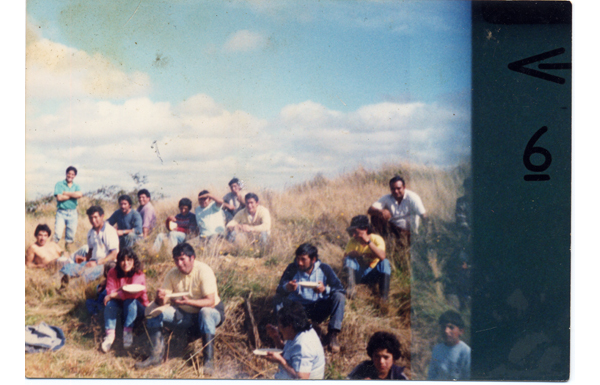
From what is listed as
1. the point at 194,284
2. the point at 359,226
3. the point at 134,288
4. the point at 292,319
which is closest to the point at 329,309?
the point at 292,319

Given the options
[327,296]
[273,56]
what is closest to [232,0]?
[273,56]

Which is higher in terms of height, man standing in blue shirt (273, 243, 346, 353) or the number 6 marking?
the number 6 marking

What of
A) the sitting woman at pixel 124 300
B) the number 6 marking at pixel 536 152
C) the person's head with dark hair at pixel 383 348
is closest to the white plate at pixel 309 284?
the person's head with dark hair at pixel 383 348

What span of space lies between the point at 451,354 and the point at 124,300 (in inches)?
97.4

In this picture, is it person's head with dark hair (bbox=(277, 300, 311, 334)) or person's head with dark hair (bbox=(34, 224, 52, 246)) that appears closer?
person's head with dark hair (bbox=(277, 300, 311, 334))

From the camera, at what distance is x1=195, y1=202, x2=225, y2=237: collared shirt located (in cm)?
379

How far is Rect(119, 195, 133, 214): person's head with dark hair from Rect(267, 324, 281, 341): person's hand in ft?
4.56

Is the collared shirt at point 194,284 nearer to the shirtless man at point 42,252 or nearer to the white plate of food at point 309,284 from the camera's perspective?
the white plate of food at point 309,284

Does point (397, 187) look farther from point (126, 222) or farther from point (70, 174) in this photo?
point (70, 174)

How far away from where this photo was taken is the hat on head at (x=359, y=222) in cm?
374

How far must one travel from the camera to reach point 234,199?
3.80 metres

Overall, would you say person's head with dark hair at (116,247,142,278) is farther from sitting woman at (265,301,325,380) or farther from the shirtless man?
sitting woman at (265,301,325,380)

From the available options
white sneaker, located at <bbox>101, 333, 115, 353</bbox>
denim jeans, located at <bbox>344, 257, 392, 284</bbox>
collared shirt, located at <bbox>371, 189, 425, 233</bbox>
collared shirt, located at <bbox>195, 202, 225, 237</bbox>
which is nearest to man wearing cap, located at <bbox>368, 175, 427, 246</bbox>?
collared shirt, located at <bbox>371, 189, 425, 233</bbox>

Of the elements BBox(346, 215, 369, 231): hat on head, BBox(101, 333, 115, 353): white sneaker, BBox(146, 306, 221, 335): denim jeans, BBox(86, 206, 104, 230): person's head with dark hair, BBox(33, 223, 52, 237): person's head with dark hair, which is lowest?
BBox(101, 333, 115, 353): white sneaker
